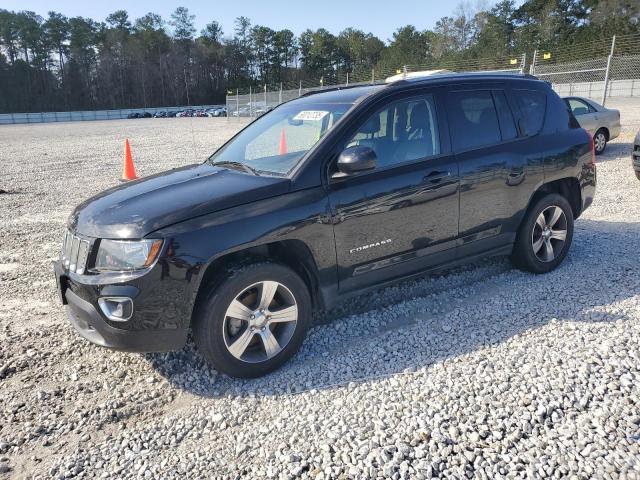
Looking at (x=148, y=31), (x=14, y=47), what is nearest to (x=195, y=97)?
(x=148, y=31)

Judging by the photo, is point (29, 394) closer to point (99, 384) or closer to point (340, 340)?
point (99, 384)

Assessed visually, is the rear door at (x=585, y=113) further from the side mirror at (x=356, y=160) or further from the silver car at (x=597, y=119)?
the side mirror at (x=356, y=160)

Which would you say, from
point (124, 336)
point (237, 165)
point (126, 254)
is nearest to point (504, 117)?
point (237, 165)

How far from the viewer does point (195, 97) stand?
344 ft

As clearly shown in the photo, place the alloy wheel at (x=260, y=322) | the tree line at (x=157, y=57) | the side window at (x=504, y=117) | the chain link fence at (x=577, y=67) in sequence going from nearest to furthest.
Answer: the alloy wheel at (x=260, y=322) → the side window at (x=504, y=117) → the chain link fence at (x=577, y=67) → the tree line at (x=157, y=57)

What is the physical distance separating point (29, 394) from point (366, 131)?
3.03 meters

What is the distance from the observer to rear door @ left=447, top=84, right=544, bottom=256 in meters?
4.32

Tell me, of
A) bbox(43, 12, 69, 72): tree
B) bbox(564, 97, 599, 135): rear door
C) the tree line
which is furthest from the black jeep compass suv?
bbox(43, 12, 69, 72): tree

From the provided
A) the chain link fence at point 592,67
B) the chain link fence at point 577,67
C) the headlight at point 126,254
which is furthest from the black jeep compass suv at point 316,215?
the chain link fence at point 592,67

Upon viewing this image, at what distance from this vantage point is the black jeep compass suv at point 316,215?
3.14 meters

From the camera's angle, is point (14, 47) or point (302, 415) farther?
point (14, 47)

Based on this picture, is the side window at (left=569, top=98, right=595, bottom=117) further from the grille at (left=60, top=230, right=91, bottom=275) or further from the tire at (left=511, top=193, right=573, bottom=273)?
the grille at (left=60, top=230, right=91, bottom=275)


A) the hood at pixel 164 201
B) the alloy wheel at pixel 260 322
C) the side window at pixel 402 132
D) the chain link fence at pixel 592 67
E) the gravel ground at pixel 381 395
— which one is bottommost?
the gravel ground at pixel 381 395

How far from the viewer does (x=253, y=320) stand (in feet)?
11.1
